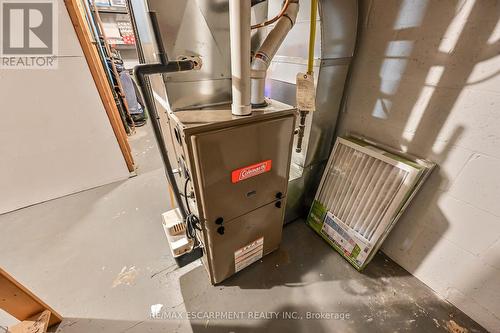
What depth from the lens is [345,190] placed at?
4.69ft

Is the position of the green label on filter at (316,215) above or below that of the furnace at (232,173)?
below

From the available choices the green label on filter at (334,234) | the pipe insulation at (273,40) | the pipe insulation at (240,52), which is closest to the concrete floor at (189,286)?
the green label on filter at (334,234)

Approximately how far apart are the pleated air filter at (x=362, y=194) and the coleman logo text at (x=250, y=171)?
0.69 metres

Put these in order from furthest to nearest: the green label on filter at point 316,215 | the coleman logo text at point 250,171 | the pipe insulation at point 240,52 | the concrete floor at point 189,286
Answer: the green label on filter at point 316,215 → the concrete floor at point 189,286 → the coleman logo text at point 250,171 → the pipe insulation at point 240,52

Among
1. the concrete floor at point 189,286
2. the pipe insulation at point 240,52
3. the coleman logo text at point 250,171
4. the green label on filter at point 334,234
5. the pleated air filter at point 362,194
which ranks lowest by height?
the concrete floor at point 189,286

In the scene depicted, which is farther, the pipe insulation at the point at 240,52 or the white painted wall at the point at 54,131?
the white painted wall at the point at 54,131

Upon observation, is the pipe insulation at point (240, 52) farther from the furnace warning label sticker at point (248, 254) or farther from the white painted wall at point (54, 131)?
the white painted wall at point (54, 131)

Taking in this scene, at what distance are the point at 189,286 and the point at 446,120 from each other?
178 centimetres

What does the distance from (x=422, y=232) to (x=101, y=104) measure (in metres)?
2.86

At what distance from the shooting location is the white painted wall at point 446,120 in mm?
886

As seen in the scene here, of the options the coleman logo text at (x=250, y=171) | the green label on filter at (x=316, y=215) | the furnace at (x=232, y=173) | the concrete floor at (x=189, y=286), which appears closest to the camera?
the furnace at (x=232, y=173)

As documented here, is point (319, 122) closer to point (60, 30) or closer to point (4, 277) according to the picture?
point (4, 277)

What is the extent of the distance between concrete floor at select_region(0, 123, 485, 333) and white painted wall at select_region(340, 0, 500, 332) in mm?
261

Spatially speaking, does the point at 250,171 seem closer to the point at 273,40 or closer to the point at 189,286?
the point at 273,40
